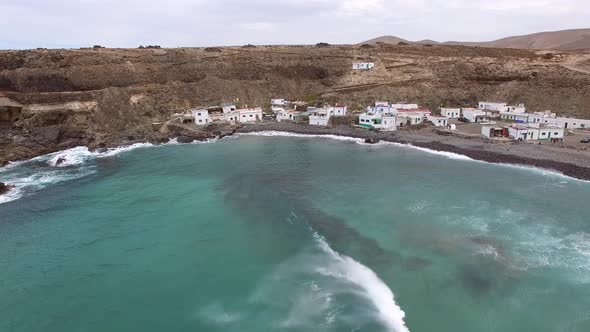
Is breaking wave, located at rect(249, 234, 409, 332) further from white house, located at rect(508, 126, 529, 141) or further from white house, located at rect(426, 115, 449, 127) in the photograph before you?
white house, located at rect(426, 115, 449, 127)

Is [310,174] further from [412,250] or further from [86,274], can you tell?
[86,274]

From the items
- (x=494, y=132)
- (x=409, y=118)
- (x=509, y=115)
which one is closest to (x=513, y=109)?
(x=509, y=115)

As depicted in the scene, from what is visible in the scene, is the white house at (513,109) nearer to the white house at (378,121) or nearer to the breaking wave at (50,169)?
the white house at (378,121)

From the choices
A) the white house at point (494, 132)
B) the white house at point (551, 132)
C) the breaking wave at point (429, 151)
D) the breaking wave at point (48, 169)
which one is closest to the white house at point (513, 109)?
the white house at point (494, 132)

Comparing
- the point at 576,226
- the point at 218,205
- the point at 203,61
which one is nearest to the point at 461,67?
the point at 203,61

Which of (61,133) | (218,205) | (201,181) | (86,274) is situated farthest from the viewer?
(61,133)

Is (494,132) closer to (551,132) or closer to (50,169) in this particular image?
(551,132)
